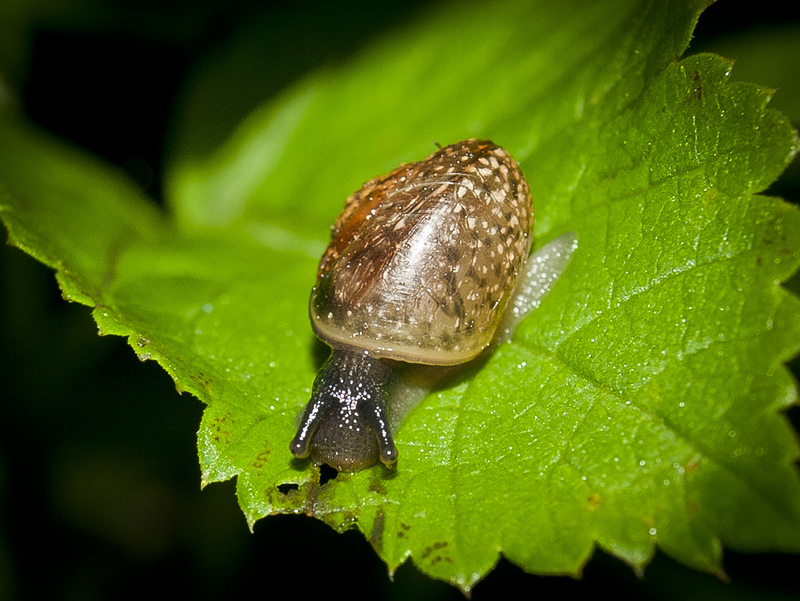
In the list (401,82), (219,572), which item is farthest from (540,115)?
(219,572)

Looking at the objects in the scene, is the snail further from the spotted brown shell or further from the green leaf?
the green leaf

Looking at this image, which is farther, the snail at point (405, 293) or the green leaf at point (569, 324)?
the snail at point (405, 293)

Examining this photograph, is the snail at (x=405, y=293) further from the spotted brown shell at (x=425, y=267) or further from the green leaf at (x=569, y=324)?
the green leaf at (x=569, y=324)

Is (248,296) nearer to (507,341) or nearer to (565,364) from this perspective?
(507,341)

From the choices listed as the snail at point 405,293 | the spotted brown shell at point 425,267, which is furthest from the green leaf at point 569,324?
the spotted brown shell at point 425,267

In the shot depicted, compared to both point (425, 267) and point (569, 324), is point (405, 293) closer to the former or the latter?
point (425, 267)

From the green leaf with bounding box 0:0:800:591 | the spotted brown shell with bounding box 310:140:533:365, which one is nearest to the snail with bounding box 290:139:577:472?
the spotted brown shell with bounding box 310:140:533:365
